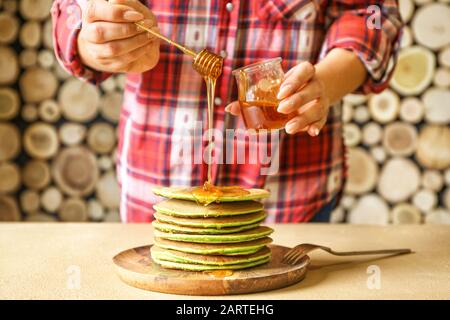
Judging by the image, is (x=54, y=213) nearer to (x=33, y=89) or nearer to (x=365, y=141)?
(x=33, y=89)

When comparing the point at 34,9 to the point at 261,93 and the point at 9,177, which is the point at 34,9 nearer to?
the point at 9,177

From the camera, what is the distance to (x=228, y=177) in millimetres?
1946

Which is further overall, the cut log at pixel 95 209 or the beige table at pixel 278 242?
the cut log at pixel 95 209

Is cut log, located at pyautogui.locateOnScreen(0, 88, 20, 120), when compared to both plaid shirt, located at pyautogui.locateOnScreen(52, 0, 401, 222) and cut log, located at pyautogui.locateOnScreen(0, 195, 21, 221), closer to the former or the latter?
cut log, located at pyautogui.locateOnScreen(0, 195, 21, 221)

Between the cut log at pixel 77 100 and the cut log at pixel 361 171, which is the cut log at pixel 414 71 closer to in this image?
the cut log at pixel 361 171

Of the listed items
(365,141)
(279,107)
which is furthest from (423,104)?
(279,107)

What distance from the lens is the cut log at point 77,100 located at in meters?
3.52

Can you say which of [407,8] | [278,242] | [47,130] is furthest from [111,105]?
[278,242]

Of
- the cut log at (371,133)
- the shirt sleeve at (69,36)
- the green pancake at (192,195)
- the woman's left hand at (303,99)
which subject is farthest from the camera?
the cut log at (371,133)

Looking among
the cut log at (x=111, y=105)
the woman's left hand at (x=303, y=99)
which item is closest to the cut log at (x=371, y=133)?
the cut log at (x=111, y=105)

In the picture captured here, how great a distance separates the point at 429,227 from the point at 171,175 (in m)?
0.72

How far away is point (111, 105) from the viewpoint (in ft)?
11.6

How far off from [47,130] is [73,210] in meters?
0.43
